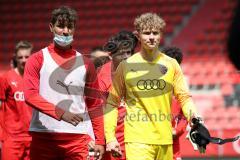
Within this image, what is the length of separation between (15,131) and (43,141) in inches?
96.7

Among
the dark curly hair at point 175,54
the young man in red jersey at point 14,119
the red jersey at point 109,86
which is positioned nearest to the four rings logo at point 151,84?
the red jersey at point 109,86

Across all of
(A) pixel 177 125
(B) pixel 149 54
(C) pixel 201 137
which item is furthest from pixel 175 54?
(C) pixel 201 137

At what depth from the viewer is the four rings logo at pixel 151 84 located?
17.8ft

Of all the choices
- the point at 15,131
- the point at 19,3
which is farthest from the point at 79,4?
the point at 15,131

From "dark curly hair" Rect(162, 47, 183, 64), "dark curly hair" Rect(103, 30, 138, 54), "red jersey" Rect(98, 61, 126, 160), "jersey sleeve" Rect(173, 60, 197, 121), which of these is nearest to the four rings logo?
"jersey sleeve" Rect(173, 60, 197, 121)

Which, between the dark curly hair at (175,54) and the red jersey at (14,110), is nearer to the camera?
the dark curly hair at (175,54)

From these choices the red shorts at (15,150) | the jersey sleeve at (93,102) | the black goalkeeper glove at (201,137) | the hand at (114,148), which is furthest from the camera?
the red shorts at (15,150)

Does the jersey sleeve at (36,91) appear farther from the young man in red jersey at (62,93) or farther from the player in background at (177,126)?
the player in background at (177,126)

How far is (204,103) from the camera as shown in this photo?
1652 cm

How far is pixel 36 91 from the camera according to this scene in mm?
5234

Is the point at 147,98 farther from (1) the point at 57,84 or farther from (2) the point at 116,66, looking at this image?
(2) the point at 116,66

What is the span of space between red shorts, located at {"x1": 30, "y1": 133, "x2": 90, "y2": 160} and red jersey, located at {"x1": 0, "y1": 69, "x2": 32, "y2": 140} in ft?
7.61

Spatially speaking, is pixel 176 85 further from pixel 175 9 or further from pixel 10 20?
pixel 10 20

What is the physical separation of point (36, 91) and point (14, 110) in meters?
2.66
